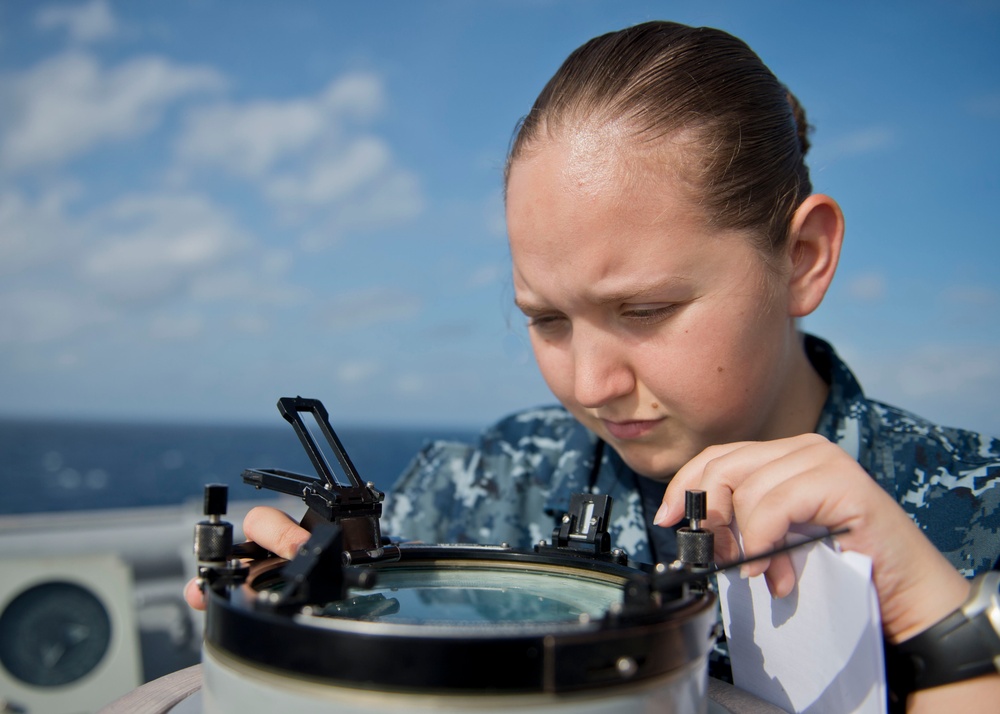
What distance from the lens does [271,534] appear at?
0.83m

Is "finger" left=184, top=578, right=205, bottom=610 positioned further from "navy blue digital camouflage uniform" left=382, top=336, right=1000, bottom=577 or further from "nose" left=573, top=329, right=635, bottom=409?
"navy blue digital camouflage uniform" left=382, top=336, right=1000, bottom=577

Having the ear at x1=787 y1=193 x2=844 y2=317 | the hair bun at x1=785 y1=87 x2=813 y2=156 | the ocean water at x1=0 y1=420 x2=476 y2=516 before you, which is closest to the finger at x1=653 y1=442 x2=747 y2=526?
the ear at x1=787 y1=193 x2=844 y2=317

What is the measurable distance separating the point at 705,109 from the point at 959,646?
81 cm

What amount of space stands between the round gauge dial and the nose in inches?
81.1

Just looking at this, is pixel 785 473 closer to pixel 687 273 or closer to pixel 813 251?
pixel 687 273

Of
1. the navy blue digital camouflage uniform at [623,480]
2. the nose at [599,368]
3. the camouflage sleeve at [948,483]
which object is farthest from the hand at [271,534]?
the camouflage sleeve at [948,483]

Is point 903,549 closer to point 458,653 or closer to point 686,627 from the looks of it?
point 686,627

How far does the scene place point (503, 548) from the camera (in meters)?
0.80

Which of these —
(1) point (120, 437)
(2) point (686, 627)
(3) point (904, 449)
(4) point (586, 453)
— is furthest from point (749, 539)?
(1) point (120, 437)

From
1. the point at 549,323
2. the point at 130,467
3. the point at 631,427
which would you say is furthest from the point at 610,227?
the point at 130,467

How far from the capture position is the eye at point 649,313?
1102 mm

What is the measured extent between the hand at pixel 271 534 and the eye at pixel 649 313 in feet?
1.73

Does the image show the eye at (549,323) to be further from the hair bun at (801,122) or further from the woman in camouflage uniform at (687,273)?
the hair bun at (801,122)

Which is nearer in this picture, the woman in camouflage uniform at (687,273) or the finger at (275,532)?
the finger at (275,532)
